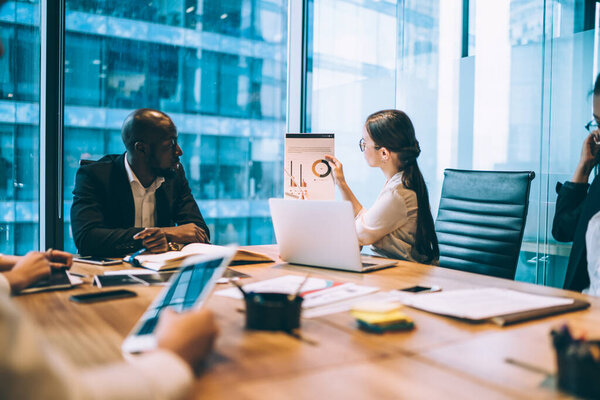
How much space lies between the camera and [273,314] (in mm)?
1002

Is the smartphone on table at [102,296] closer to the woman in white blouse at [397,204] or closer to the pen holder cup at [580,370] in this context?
the pen holder cup at [580,370]

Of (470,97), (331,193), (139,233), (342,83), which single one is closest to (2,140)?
(139,233)

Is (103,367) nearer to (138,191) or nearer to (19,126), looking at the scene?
(138,191)

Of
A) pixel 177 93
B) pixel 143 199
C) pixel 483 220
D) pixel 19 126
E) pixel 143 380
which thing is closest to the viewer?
pixel 143 380

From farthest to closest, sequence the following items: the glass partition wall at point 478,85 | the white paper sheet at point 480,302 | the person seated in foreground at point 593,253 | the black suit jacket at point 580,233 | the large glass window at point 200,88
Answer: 1. the large glass window at point 200,88
2. the glass partition wall at point 478,85
3. the black suit jacket at point 580,233
4. the person seated in foreground at point 593,253
5. the white paper sheet at point 480,302

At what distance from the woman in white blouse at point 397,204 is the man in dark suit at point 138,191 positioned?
0.80m

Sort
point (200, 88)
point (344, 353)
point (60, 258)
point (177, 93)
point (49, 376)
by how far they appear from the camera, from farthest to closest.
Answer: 1. point (200, 88)
2. point (177, 93)
3. point (60, 258)
4. point (344, 353)
5. point (49, 376)

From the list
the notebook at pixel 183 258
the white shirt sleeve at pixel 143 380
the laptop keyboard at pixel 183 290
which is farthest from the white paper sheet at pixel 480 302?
the notebook at pixel 183 258

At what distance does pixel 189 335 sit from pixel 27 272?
2.51 feet

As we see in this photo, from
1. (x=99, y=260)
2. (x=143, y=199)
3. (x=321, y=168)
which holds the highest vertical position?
(x=321, y=168)

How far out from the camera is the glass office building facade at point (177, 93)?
3117 millimetres

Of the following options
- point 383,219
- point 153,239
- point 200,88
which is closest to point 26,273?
point 153,239

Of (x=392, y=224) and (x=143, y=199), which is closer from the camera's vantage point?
(x=392, y=224)

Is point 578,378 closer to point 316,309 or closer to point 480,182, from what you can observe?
point 316,309
